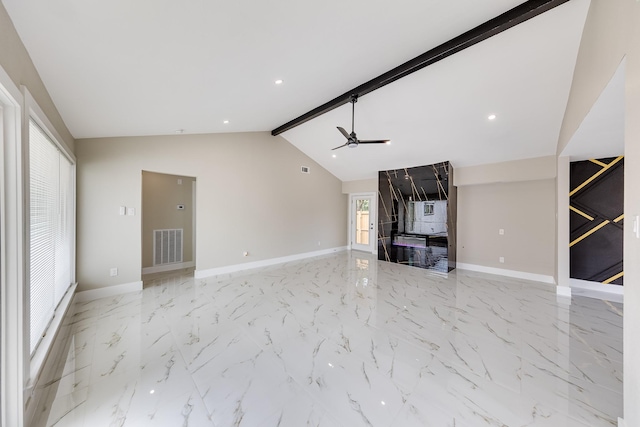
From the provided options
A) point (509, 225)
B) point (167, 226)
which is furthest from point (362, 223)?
point (167, 226)

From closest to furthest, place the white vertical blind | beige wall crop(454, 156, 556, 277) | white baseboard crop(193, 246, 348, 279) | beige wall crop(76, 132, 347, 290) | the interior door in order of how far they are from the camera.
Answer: the white vertical blind → beige wall crop(76, 132, 347, 290) → beige wall crop(454, 156, 556, 277) → white baseboard crop(193, 246, 348, 279) → the interior door

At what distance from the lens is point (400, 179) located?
20.9 ft

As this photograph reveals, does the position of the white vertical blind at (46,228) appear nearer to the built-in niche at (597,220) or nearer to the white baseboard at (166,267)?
the white baseboard at (166,267)

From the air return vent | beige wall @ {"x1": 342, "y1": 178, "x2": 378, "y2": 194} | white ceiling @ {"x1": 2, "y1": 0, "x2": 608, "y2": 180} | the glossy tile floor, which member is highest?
white ceiling @ {"x1": 2, "y1": 0, "x2": 608, "y2": 180}

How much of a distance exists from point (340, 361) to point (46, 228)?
3159 mm

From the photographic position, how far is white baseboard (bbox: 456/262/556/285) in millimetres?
4807

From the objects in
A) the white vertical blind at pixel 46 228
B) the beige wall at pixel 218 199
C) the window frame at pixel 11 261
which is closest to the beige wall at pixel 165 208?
the beige wall at pixel 218 199

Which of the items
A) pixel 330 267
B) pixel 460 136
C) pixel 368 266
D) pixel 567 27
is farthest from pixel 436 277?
pixel 567 27

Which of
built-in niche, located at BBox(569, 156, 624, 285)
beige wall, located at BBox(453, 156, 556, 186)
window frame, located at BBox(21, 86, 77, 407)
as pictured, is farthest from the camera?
beige wall, located at BBox(453, 156, 556, 186)

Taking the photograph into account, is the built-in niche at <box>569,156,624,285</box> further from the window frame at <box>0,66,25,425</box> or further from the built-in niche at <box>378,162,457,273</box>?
the window frame at <box>0,66,25,425</box>

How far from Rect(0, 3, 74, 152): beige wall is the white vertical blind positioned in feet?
0.88

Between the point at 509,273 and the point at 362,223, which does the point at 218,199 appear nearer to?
the point at 362,223

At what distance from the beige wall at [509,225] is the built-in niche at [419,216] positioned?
0.36 metres

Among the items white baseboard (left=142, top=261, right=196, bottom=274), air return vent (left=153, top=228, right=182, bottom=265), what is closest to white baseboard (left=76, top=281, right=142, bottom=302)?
white baseboard (left=142, top=261, right=196, bottom=274)
